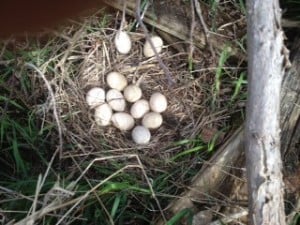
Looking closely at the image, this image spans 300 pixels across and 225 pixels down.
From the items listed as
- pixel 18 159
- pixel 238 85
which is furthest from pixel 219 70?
pixel 18 159

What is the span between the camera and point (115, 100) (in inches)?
91.1

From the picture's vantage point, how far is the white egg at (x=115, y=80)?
2326mm

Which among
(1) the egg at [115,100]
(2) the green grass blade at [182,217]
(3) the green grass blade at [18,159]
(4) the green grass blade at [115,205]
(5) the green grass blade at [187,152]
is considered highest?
(1) the egg at [115,100]

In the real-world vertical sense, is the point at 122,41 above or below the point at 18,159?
above

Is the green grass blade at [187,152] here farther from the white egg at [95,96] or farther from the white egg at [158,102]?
the white egg at [95,96]

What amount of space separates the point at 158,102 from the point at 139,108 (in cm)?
8

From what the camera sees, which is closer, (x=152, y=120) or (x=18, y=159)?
(x=18, y=159)

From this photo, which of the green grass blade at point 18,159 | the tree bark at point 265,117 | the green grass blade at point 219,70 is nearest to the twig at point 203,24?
the green grass blade at point 219,70

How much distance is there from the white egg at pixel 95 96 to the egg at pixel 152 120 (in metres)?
0.20

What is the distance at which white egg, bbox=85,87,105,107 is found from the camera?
2291 mm

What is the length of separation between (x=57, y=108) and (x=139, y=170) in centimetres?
43

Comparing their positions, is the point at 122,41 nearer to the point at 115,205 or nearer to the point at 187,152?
the point at 187,152

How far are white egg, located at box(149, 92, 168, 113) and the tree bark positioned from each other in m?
0.49

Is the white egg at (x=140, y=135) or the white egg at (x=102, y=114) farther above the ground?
the white egg at (x=102, y=114)
